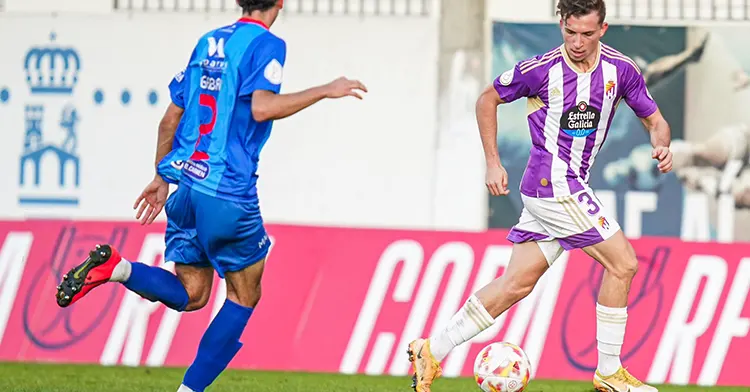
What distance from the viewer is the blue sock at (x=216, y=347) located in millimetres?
6188

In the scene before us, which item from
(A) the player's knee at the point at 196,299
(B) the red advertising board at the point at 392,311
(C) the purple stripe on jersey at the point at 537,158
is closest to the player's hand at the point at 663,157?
(C) the purple stripe on jersey at the point at 537,158

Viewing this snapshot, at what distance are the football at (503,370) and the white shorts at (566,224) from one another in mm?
537

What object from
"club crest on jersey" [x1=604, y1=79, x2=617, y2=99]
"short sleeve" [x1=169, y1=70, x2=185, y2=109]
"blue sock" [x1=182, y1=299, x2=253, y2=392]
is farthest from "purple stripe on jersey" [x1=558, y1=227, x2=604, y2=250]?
"short sleeve" [x1=169, y1=70, x2=185, y2=109]

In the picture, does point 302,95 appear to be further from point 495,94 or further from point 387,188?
point 387,188

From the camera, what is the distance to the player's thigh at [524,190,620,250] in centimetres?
687

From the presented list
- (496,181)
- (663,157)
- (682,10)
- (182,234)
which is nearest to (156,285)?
(182,234)

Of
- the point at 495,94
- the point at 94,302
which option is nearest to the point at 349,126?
the point at 94,302

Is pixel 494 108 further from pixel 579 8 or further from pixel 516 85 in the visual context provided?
pixel 579 8

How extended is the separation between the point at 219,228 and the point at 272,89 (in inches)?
27.2

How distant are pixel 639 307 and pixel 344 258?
7.53 ft

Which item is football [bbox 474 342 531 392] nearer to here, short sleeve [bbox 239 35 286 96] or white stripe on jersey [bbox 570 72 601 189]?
white stripe on jersey [bbox 570 72 601 189]

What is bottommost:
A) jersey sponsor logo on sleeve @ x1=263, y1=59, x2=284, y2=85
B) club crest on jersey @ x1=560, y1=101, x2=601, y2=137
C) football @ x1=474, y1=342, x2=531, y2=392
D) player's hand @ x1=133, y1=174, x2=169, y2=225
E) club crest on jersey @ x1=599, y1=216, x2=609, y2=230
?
football @ x1=474, y1=342, x2=531, y2=392

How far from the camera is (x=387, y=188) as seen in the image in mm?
14547

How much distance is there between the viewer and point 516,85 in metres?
6.93
